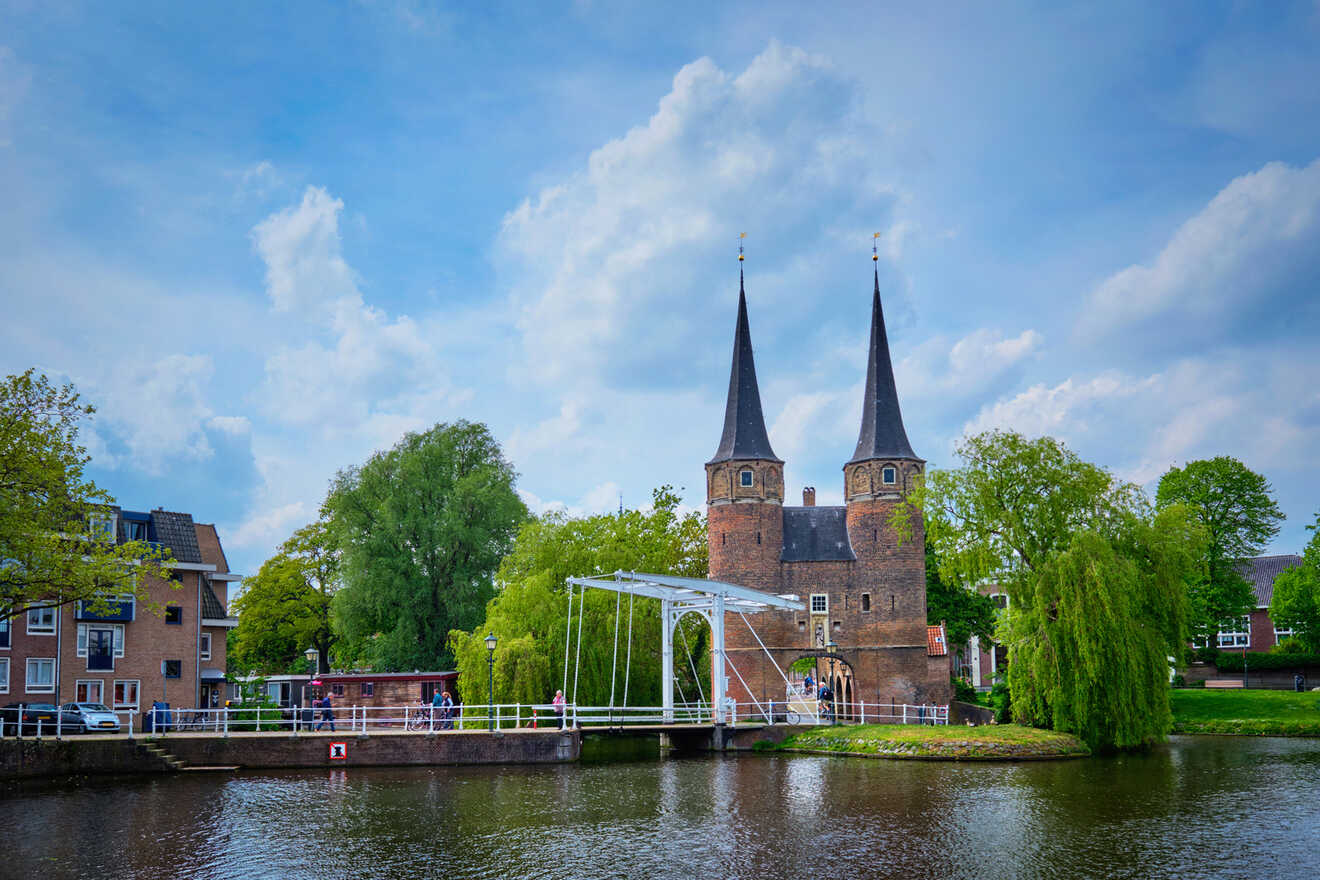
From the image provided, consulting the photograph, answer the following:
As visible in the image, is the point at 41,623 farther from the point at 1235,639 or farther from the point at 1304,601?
the point at 1235,639

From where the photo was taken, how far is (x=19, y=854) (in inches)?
661

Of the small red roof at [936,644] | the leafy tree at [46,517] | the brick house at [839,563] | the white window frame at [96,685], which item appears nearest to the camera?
the leafy tree at [46,517]

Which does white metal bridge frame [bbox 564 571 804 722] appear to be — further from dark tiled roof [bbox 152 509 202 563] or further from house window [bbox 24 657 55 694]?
house window [bbox 24 657 55 694]

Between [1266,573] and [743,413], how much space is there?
4029 centimetres

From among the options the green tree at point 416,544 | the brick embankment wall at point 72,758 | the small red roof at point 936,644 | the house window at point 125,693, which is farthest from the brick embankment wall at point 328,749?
the small red roof at point 936,644

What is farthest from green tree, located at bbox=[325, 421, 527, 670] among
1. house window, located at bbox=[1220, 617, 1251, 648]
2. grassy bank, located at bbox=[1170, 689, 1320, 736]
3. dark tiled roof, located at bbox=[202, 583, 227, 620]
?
house window, located at bbox=[1220, 617, 1251, 648]

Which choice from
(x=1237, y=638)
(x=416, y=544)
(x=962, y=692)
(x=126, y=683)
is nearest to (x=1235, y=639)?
(x=1237, y=638)

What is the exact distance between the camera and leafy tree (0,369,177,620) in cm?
2661

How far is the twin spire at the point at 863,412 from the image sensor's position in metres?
45.5

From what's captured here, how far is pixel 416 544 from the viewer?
49.5m

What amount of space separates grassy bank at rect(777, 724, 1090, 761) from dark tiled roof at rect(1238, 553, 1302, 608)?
39.0m

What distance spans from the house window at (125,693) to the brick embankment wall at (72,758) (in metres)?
11.4

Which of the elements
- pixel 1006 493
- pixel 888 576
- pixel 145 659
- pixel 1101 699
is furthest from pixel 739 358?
pixel 145 659

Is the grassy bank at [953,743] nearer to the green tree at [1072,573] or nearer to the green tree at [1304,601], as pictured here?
the green tree at [1072,573]
